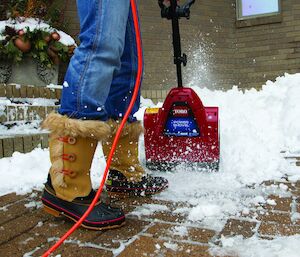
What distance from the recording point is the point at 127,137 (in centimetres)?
189

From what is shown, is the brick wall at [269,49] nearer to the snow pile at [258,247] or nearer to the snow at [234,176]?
the snow at [234,176]

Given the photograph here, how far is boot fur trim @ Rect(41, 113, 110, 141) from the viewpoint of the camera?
142 cm

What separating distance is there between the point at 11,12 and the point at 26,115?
148cm

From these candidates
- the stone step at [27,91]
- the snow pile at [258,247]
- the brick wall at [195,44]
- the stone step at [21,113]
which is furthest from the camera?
the brick wall at [195,44]

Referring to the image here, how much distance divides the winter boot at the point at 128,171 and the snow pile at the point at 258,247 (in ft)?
2.09

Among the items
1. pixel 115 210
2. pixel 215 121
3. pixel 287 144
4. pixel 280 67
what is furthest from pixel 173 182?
pixel 280 67

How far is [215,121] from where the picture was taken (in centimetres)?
218

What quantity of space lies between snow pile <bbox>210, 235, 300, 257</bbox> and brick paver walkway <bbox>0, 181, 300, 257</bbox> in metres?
0.04

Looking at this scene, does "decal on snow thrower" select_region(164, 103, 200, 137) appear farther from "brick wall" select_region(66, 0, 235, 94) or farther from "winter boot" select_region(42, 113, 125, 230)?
"brick wall" select_region(66, 0, 235, 94)

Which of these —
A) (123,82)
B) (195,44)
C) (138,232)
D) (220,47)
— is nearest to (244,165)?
(123,82)

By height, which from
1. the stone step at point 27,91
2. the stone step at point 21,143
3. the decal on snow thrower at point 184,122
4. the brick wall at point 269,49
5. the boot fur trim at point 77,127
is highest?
the brick wall at point 269,49

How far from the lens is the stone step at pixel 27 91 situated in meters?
3.06

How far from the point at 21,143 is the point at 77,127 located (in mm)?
1426

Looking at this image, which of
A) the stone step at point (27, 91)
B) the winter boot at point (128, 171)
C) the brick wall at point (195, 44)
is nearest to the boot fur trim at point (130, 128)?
the winter boot at point (128, 171)
